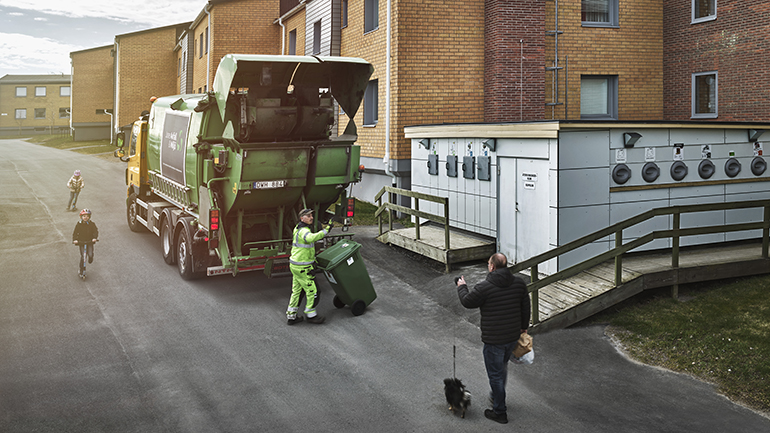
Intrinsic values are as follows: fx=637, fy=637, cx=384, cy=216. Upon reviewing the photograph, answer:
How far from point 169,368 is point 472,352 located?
3928 millimetres

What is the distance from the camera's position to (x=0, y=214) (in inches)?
779

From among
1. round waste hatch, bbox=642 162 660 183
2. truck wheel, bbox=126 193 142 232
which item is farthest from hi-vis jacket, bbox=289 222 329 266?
truck wheel, bbox=126 193 142 232

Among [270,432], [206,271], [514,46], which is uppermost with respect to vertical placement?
[514,46]

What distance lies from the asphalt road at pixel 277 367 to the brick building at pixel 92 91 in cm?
4547

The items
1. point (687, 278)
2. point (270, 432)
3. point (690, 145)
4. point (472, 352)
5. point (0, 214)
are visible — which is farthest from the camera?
point (0, 214)

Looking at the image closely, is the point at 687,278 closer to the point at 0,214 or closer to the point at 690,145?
the point at 690,145

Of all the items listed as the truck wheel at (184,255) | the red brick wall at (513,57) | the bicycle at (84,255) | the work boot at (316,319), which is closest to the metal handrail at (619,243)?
the work boot at (316,319)

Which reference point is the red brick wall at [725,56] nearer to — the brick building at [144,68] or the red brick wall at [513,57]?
the red brick wall at [513,57]

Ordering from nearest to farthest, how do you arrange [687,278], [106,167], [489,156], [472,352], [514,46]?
[472,352] < [687,278] < [489,156] < [514,46] < [106,167]

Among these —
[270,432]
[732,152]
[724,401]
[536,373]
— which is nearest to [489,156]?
[732,152]

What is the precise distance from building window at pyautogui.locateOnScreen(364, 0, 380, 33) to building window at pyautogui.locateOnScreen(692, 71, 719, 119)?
9.84 m

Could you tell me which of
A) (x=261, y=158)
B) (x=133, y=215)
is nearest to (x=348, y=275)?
(x=261, y=158)

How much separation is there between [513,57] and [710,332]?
10855 millimetres

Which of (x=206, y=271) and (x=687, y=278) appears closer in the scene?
(x=687, y=278)
